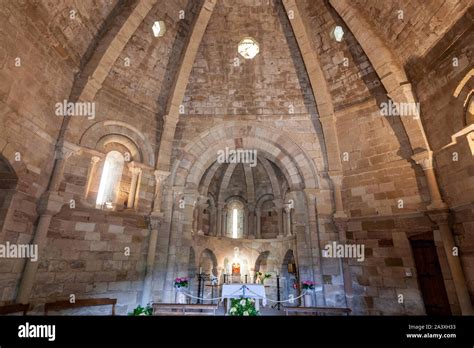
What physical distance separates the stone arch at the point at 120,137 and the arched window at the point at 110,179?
1.71ft

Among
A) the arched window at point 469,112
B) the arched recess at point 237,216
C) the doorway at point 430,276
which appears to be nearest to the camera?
the arched window at point 469,112

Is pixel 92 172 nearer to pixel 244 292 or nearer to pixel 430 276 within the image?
pixel 244 292

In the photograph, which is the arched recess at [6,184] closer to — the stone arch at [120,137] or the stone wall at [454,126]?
the stone arch at [120,137]

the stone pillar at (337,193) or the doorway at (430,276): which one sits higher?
the stone pillar at (337,193)

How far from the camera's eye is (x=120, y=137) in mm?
8781

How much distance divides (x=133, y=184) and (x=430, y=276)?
9.87 metres

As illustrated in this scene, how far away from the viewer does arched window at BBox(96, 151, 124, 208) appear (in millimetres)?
8172

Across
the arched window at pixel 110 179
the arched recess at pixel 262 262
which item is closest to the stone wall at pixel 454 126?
the arched window at pixel 110 179

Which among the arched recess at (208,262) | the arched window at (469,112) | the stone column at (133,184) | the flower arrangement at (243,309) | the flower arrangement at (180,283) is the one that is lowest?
the flower arrangement at (243,309)

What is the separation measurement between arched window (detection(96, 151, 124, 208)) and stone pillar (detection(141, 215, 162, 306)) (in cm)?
153

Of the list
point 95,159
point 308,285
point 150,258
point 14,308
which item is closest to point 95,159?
point 95,159

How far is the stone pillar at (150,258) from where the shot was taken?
25.8 ft
